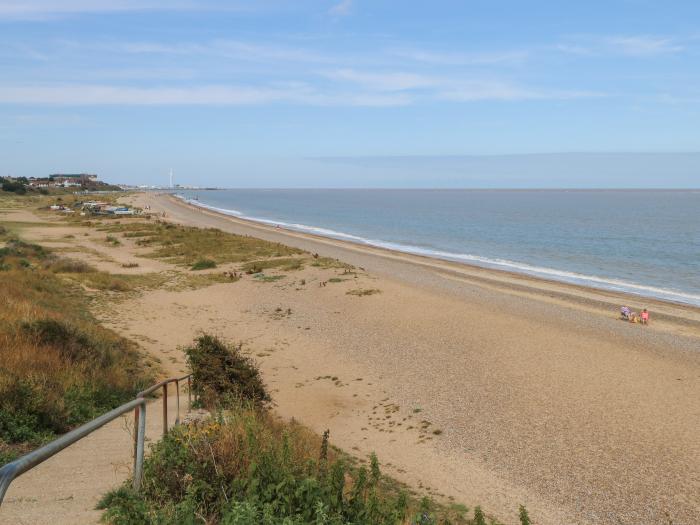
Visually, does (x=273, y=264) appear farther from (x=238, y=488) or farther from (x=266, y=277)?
(x=238, y=488)

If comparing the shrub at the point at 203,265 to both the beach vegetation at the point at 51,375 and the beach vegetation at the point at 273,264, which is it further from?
the beach vegetation at the point at 51,375

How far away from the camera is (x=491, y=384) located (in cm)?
1295

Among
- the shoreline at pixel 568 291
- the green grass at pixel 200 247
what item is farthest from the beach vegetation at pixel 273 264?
the shoreline at pixel 568 291

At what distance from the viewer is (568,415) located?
1117 centimetres

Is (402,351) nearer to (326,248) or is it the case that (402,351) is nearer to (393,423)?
(393,423)

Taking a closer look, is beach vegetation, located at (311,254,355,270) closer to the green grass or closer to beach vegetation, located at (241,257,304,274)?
beach vegetation, located at (241,257,304,274)

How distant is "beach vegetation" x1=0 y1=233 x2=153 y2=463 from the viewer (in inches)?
266

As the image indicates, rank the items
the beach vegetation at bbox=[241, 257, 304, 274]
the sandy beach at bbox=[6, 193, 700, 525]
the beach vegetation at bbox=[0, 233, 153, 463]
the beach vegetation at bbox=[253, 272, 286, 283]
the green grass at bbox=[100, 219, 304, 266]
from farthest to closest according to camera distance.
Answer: the green grass at bbox=[100, 219, 304, 266] → the beach vegetation at bbox=[241, 257, 304, 274] → the beach vegetation at bbox=[253, 272, 286, 283] → the sandy beach at bbox=[6, 193, 700, 525] → the beach vegetation at bbox=[0, 233, 153, 463]

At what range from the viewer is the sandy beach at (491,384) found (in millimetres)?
8547

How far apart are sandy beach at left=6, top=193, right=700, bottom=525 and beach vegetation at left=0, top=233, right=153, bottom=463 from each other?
2.23 m

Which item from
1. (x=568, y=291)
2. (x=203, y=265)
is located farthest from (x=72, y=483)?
(x=568, y=291)

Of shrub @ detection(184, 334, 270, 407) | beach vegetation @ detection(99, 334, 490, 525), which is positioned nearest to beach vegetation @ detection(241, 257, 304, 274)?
shrub @ detection(184, 334, 270, 407)

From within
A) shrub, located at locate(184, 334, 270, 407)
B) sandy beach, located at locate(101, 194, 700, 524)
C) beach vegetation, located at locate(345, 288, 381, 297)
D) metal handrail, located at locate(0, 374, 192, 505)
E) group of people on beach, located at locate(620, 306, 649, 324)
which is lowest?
sandy beach, located at locate(101, 194, 700, 524)

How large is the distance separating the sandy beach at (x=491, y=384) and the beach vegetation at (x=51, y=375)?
10.1 feet
